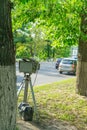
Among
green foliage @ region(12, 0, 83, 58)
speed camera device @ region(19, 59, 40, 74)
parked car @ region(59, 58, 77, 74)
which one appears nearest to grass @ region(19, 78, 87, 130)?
speed camera device @ region(19, 59, 40, 74)

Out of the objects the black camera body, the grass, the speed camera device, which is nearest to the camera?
the black camera body

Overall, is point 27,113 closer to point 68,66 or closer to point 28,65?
point 28,65

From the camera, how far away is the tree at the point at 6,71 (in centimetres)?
489

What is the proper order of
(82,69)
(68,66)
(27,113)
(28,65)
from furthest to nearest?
1. (68,66)
2. (82,69)
3. (28,65)
4. (27,113)

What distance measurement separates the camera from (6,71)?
16.3 ft

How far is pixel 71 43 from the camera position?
12.4 metres

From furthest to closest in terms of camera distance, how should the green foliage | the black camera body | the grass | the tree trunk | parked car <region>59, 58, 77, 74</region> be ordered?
parked car <region>59, 58, 77, 74</region>, the tree trunk, the green foliage, the grass, the black camera body

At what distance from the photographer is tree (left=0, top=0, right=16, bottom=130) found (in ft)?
16.0

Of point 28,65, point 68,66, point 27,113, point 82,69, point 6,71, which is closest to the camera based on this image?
point 6,71

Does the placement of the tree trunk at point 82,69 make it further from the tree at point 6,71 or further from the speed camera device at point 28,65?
the tree at point 6,71

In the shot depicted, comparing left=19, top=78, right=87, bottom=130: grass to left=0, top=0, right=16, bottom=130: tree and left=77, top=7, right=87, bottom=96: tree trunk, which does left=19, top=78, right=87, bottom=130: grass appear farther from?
left=0, top=0, right=16, bottom=130: tree

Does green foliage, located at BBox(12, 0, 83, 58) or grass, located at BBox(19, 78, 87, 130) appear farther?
green foliage, located at BBox(12, 0, 83, 58)

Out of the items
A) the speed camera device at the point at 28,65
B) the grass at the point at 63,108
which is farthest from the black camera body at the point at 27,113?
the speed camera device at the point at 28,65

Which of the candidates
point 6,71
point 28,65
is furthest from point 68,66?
point 6,71
